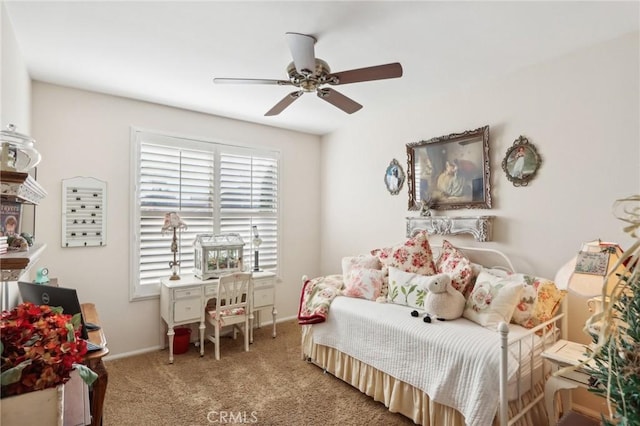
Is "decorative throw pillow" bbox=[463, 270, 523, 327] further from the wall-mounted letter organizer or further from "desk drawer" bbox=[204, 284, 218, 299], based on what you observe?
the wall-mounted letter organizer

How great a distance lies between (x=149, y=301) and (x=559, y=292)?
3834mm

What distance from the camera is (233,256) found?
12.6 feet

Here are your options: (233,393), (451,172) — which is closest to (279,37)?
(451,172)

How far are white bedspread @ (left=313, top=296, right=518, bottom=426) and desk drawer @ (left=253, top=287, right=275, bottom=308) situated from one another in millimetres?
1107

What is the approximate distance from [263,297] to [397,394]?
6.50 ft

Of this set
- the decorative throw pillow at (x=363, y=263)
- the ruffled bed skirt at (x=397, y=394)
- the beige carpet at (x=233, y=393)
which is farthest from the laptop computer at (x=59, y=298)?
the decorative throw pillow at (x=363, y=263)

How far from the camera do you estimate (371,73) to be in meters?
2.08

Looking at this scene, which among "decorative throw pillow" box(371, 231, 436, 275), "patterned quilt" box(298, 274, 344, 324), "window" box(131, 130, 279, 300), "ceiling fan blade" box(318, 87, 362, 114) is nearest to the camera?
"ceiling fan blade" box(318, 87, 362, 114)

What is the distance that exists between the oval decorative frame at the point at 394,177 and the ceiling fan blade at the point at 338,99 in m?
1.28

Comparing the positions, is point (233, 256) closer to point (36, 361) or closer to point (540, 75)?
point (36, 361)

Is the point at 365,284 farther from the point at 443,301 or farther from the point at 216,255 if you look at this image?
the point at 216,255

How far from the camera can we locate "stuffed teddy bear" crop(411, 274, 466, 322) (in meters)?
2.48

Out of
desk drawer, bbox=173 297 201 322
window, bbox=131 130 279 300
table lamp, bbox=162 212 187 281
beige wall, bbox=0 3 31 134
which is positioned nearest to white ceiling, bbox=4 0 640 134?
beige wall, bbox=0 3 31 134

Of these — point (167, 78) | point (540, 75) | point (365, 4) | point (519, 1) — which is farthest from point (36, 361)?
point (540, 75)
